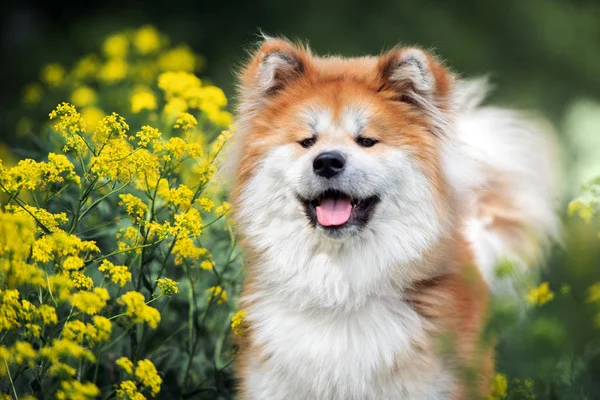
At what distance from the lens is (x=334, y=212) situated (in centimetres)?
345

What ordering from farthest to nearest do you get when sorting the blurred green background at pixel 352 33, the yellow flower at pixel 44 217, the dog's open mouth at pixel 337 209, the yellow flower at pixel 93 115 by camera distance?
the blurred green background at pixel 352 33 < the yellow flower at pixel 93 115 < the dog's open mouth at pixel 337 209 < the yellow flower at pixel 44 217

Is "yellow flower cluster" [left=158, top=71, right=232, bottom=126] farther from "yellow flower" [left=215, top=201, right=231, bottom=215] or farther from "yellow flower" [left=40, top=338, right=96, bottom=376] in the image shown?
"yellow flower" [left=40, top=338, right=96, bottom=376]

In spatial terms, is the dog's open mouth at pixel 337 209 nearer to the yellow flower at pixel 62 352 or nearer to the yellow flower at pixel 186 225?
the yellow flower at pixel 186 225

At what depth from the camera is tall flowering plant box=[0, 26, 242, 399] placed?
296 cm

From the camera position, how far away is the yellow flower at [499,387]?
3316 mm

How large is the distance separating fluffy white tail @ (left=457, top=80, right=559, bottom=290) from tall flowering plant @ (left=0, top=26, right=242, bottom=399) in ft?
3.81

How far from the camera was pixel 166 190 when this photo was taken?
11.6ft

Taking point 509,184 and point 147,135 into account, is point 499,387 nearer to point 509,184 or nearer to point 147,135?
point 509,184

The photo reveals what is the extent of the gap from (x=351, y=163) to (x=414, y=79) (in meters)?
0.44

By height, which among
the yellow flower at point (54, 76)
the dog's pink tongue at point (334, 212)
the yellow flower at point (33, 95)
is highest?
the yellow flower at point (54, 76)

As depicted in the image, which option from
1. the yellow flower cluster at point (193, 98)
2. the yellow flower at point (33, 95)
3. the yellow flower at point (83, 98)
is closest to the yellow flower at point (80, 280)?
the yellow flower cluster at point (193, 98)

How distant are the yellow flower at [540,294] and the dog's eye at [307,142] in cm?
101

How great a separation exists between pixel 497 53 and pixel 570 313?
5394mm

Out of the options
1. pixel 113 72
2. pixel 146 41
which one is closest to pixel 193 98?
pixel 113 72
